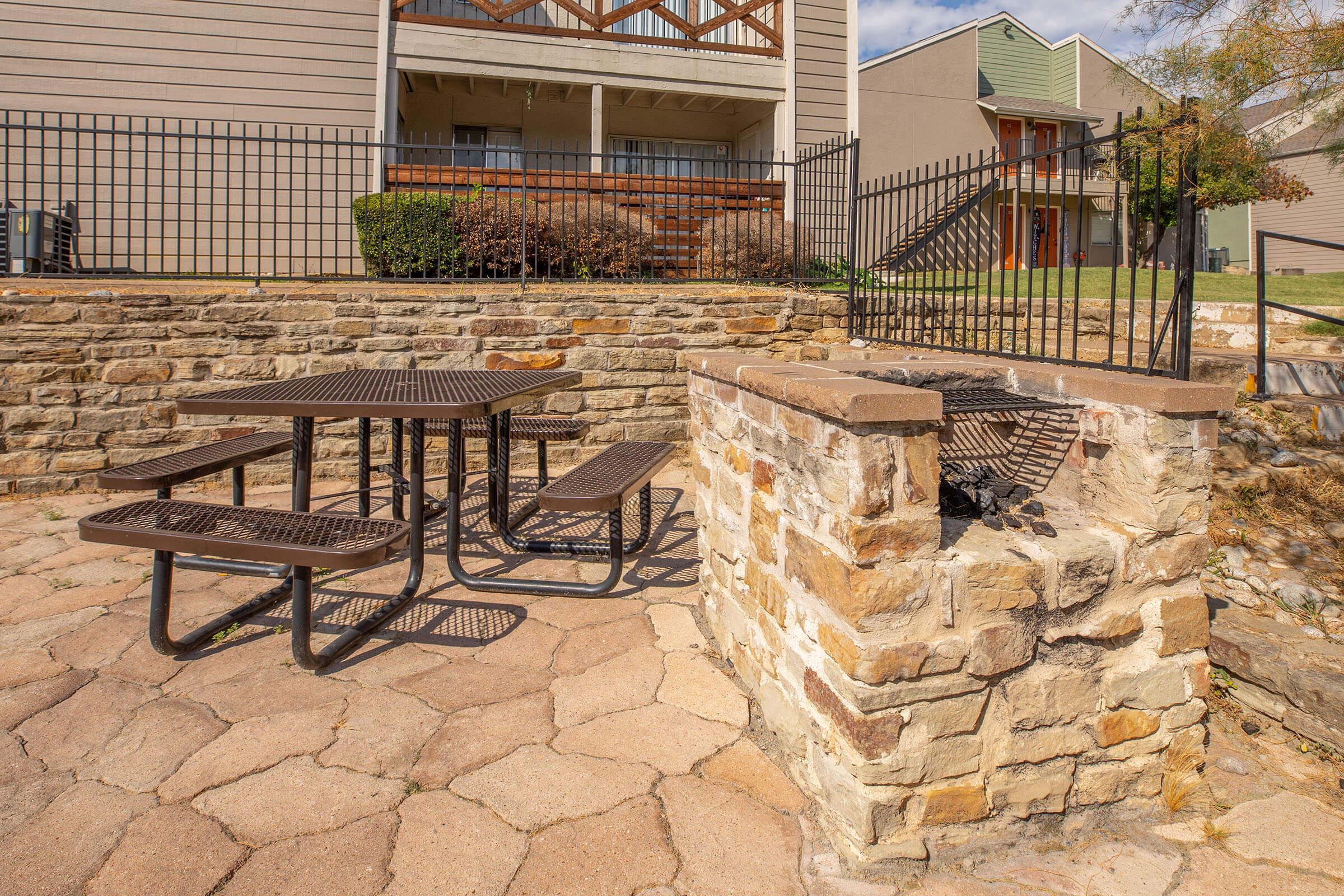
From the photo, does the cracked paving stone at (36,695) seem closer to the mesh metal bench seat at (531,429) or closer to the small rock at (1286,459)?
the mesh metal bench seat at (531,429)

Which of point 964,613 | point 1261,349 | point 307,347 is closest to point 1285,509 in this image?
point 1261,349

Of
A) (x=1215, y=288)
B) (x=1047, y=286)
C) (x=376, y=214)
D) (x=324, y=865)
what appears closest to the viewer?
(x=324, y=865)

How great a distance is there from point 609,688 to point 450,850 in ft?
2.73

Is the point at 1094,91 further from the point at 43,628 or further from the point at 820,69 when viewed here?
the point at 43,628

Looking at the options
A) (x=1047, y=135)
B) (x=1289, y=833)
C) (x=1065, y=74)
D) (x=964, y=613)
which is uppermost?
(x=1065, y=74)

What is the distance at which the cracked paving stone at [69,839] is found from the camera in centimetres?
167

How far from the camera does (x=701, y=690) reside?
8.45 ft

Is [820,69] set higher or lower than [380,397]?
higher

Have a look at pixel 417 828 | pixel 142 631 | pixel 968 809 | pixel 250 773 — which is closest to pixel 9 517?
pixel 142 631

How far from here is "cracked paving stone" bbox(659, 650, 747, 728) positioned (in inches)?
96.0

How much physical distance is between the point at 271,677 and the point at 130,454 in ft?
10.9

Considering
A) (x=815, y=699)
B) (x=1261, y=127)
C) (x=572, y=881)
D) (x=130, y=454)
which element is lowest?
(x=572, y=881)

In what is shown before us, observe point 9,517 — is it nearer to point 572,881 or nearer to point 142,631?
point 142,631

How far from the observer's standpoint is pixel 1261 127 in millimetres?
3227
